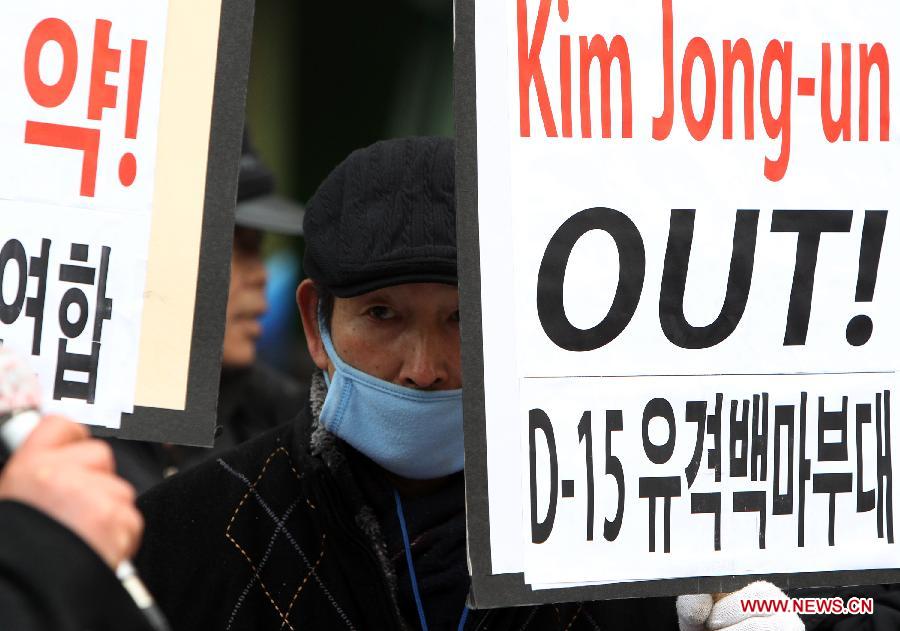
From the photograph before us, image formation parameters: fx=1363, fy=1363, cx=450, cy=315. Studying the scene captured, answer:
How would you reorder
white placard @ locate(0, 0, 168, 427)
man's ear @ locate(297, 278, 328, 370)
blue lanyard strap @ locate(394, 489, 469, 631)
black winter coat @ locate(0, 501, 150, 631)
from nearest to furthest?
1. black winter coat @ locate(0, 501, 150, 631)
2. white placard @ locate(0, 0, 168, 427)
3. blue lanyard strap @ locate(394, 489, 469, 631)
4. man's ear @ locate(297, 278, 328, 370)

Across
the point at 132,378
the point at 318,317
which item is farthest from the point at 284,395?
the point at 132,378

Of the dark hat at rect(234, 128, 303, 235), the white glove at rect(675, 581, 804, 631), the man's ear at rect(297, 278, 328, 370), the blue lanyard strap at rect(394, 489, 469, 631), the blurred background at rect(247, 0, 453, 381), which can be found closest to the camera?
the white glove at rect(675, 581, 804, 631)

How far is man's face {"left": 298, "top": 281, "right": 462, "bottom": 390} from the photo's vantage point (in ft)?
8.46

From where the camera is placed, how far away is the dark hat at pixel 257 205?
489 cm

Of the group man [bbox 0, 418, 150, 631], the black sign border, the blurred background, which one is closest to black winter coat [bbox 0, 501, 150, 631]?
man [bbox 0, 418, 150, 631]

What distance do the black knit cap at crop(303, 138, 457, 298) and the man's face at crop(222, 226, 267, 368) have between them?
237cm

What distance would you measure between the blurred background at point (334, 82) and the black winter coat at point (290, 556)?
8045mm

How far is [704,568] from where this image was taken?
2.13 meters

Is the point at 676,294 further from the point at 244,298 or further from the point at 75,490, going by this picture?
the point at 244,298

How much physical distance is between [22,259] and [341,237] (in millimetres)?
681

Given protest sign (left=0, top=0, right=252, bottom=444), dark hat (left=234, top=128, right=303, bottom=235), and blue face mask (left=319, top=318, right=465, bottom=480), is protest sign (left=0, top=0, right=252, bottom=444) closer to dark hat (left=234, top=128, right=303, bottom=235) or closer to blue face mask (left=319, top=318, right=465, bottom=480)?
blue face mask (left=319, top=318, right=465, bottom=480)

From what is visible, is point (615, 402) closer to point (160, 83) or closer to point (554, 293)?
point (554, 293)

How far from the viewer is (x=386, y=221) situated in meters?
2.52

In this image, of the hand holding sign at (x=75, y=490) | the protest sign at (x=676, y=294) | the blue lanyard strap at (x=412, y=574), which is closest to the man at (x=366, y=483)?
the blue lanyard strap at (x=412, y=574)
